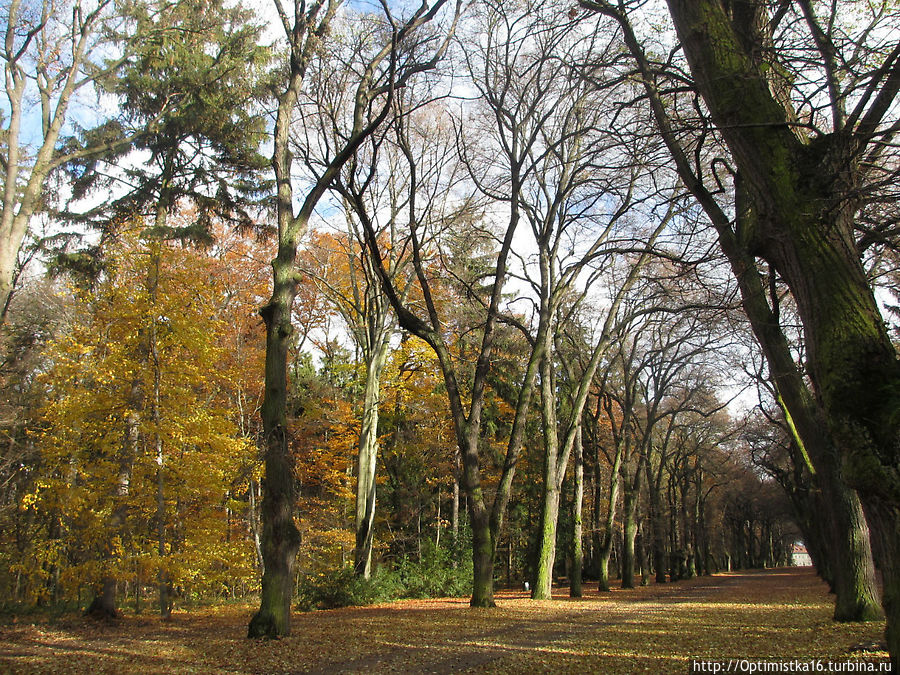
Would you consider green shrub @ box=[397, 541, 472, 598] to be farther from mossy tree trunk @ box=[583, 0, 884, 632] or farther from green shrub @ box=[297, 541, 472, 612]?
mossy tree trunk @ box=[583, 0, 884, 632]

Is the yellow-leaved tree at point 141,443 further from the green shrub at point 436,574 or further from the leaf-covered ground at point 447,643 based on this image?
the green shrub at point 436,574

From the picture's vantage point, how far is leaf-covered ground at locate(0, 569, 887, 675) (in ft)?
20.3

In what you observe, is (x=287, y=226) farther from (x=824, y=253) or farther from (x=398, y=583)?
(x=398, y=583)

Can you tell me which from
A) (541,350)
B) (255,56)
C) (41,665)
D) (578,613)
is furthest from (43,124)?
(578,613)

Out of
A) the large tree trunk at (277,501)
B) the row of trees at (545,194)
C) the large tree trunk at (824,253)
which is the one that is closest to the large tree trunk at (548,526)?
the row of trees at (545,194)

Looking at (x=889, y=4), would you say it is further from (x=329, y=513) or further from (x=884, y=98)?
(x=329, y=513)

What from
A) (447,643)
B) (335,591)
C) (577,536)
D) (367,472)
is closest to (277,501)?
(447,643)

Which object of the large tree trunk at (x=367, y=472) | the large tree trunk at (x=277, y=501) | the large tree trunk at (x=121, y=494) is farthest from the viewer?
the large tree trunk at (x=367, y=472)

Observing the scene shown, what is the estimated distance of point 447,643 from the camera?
24.9ft

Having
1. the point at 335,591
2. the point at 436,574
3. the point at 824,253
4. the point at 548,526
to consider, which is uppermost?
the point at 824,253

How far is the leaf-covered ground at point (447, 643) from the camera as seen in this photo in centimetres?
619

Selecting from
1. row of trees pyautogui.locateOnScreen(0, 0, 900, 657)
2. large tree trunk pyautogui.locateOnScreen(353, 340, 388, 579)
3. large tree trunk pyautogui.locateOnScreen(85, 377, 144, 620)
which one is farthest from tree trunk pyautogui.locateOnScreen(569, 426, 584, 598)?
large tree trunk pyautogui.locateOnScreen(85, 377, 144, 620)

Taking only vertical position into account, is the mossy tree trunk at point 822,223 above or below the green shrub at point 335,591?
above

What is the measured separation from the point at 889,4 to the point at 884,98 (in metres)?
1.16
